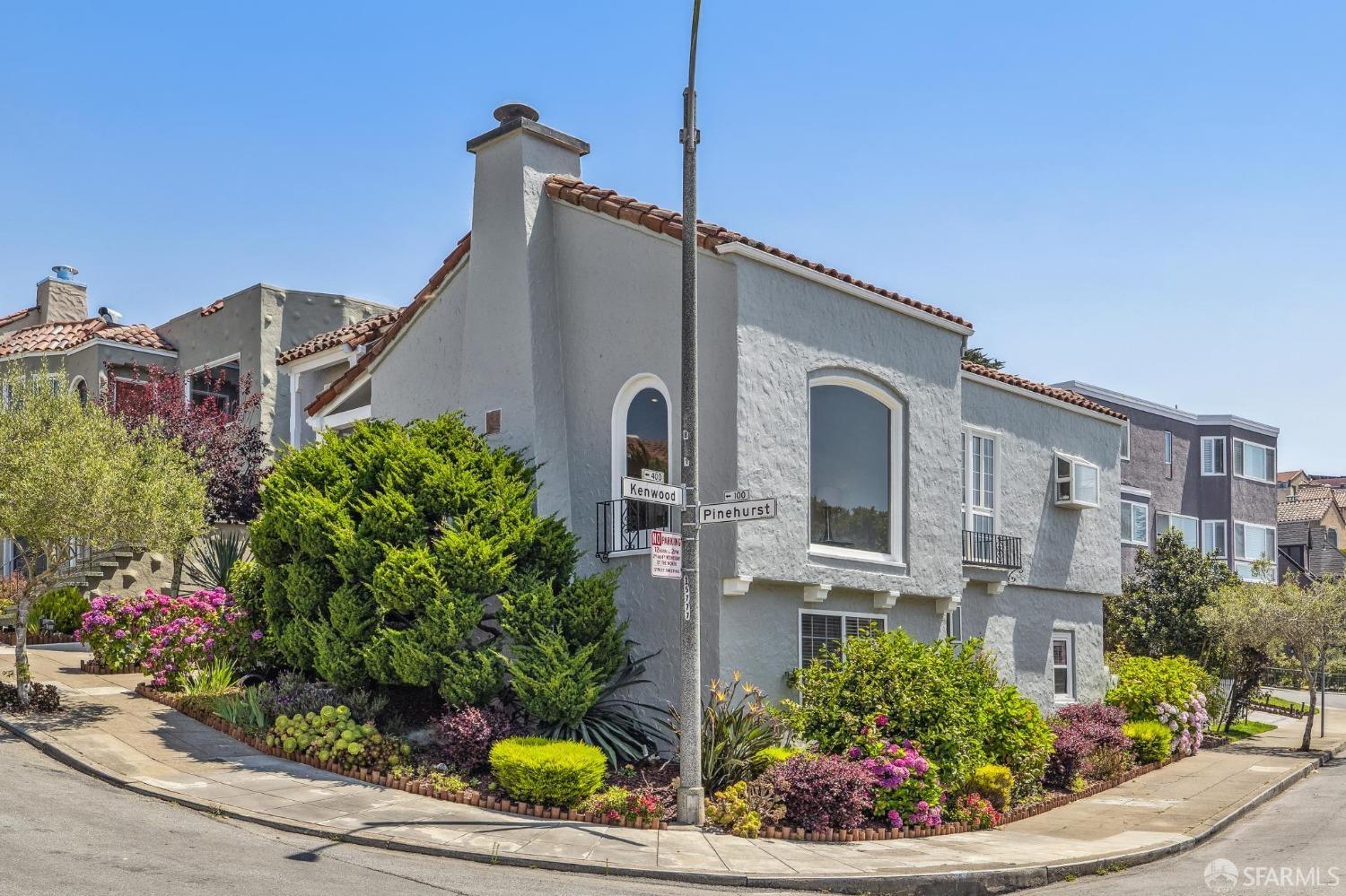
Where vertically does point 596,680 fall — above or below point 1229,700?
above

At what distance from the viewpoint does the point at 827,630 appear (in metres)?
14.8

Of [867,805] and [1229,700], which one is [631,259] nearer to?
[867,805]

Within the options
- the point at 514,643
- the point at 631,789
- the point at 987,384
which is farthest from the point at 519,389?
the point at 987,384

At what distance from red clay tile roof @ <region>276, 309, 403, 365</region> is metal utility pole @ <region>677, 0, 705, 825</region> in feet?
35.8

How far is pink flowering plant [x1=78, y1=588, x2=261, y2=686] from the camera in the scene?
50.1 feet

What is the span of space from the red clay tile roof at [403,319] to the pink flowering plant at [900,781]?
8.74m

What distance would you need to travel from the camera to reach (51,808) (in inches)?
399

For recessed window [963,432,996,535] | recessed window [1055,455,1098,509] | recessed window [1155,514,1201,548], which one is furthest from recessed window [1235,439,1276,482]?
recessed window [963,432,996,535]

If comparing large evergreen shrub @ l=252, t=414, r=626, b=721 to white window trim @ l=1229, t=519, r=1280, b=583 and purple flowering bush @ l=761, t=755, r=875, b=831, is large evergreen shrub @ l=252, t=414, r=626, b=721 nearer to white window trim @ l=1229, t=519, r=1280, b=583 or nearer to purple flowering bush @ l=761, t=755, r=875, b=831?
purple flowering bush @ l=761, t=755, r=875, b=831

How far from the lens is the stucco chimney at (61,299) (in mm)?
31078

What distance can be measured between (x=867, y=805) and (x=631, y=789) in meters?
2.34

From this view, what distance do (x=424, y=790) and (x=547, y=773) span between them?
137 centimetres

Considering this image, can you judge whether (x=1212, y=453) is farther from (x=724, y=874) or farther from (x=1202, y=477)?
(x=724, y=874)

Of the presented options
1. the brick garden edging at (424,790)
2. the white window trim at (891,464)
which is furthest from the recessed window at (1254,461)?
the brick garden edging at (424,790)
